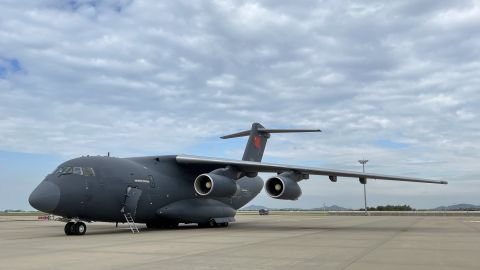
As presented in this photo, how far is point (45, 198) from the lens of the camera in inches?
561

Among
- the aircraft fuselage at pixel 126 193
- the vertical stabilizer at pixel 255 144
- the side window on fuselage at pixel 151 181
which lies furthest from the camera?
the vertical stabilizer at pixel 255 144

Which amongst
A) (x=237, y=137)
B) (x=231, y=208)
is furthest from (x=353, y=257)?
(x=237, y=137)

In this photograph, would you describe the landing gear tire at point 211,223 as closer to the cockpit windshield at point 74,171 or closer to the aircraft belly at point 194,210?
the aircraft belly at point 194,210

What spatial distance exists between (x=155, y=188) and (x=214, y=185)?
239 cm

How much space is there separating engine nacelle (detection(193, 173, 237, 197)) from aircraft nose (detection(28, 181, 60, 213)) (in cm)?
561

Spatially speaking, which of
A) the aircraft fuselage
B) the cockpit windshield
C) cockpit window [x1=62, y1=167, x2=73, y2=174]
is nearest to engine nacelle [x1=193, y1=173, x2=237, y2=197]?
the aircraft fuselage

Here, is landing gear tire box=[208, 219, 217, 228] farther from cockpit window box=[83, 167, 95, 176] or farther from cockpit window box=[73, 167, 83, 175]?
cockpit window box=[73, 167, 83, 175]

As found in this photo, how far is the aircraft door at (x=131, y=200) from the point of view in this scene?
1675 centimetres

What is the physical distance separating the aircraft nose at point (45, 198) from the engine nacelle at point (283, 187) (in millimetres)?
8126

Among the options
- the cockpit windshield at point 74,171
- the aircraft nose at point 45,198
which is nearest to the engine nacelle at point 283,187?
the cockpit windshield at point 74,171

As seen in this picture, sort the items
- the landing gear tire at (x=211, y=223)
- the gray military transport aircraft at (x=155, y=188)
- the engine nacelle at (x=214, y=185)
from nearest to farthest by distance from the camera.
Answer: the gray military transport aircraft at (x=155, y=188)
the engine nacelle at (x=214, y=185)
the landing gear tire at (x=211, y=223)

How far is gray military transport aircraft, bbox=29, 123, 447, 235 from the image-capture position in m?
15.0

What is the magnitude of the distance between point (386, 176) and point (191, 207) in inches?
323

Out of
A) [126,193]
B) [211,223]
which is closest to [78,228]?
[126,193]
